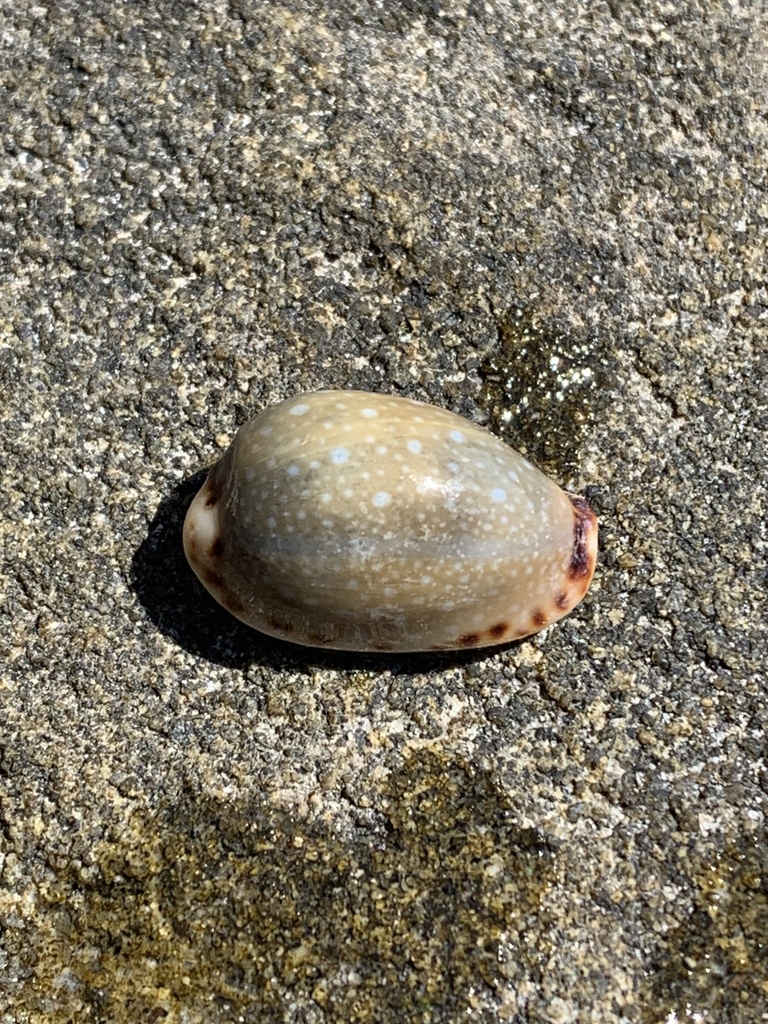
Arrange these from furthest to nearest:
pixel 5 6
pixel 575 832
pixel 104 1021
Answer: pixel 5 6 < pixel 575 832 < pixel 104 1021

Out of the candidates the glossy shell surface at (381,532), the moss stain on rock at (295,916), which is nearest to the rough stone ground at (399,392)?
the moss stain on rock at (295,916)

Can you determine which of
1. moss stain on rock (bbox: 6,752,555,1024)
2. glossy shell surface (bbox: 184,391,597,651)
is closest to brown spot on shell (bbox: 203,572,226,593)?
glossy shell surface (bbox: 184,391,597,651)

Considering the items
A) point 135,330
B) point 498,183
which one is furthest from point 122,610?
point 498,183

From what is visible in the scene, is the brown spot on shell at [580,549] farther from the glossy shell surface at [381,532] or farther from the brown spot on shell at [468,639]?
the brown spot on shell at [468,639]

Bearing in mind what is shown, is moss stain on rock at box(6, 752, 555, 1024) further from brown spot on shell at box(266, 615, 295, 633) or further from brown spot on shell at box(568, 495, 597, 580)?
brown spot on shell at box(568, 495, 597, 580)

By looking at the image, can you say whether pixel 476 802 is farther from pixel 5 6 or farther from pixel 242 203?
pixel 5 6
